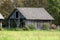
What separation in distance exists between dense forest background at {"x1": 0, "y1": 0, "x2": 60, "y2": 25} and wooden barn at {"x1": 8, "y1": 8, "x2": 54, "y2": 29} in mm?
6737

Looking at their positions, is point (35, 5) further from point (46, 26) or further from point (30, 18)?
point (46, 26)

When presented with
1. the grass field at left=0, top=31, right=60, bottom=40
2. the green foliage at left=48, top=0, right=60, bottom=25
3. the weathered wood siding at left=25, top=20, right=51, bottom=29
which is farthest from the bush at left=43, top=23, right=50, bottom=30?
the grass field at left=0, top=31, right=60, bottom=40

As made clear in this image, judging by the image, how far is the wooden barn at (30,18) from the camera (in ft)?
194

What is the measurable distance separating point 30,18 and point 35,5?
1876 centimetres

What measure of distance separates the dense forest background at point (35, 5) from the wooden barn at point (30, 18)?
22.1 feet

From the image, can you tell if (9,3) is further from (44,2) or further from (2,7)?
(44,2)

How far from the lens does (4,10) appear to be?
75.4m

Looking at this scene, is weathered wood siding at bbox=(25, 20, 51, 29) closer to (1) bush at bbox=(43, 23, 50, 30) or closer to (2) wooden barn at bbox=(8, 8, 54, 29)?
(2) wooden barn at bbox=(8, 8, 54, 29)

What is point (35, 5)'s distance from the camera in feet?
252

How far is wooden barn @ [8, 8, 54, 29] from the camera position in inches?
2323

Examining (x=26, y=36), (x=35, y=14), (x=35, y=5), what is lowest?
(x=35, y=14)

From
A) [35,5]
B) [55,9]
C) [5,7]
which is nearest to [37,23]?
[55,9]

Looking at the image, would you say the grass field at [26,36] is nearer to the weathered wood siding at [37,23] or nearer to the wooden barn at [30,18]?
the weathered wood siding at [37,23]

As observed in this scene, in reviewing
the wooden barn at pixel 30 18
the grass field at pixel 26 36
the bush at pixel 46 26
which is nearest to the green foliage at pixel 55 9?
the wooden barn at pixel 30 18
